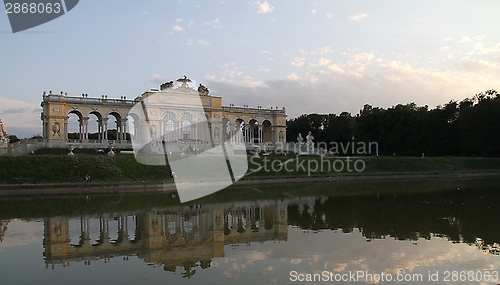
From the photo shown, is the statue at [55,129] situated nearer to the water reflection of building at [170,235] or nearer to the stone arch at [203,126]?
the stone arch at [203,126]

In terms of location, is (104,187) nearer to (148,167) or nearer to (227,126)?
(148,167)

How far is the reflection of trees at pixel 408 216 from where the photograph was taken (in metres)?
14.2

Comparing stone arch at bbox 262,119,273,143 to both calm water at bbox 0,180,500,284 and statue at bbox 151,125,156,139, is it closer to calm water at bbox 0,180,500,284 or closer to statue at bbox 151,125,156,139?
statue at bbox 151,125,156,139

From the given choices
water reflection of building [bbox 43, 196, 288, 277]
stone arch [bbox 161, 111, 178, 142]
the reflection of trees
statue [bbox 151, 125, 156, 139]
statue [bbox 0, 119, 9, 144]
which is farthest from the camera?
stone arch [bbox 161, 111, 178, 142]

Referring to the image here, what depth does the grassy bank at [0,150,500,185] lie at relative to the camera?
98.3 feet

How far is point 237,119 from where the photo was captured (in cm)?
6150

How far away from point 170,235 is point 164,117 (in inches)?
1617

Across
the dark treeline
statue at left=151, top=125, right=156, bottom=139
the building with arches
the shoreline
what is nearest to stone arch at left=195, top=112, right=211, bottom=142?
the building with arches

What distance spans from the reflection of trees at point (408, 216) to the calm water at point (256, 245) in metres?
0.04

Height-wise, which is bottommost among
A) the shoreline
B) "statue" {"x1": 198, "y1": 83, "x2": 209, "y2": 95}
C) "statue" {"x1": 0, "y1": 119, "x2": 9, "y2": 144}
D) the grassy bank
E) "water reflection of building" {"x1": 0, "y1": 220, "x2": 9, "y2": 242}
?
"water reflection of building" {"x1": 0, "y1": 220, "x2": 9, "y2": 242}

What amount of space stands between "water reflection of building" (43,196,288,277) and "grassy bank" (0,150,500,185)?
1302 cm

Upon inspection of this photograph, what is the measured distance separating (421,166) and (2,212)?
130ft

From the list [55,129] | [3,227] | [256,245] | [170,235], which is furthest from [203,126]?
[256,245]

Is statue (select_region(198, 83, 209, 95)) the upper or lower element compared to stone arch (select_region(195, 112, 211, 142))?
upper
